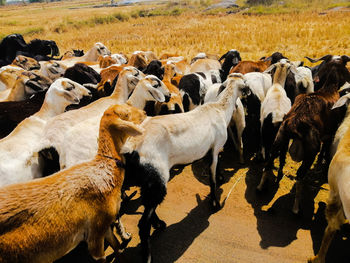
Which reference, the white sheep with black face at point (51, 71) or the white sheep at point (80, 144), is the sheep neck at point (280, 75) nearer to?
the white sheep at point (80, 144)

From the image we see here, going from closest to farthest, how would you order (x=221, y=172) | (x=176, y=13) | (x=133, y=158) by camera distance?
(x=133, y=158) < (x=221, y=172) < (x=176, y=13)

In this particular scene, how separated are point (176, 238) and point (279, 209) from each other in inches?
71.6

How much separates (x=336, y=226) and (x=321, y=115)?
186 centimetres

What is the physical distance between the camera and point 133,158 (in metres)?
3.14

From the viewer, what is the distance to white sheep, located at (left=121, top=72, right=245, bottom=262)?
10.4ft

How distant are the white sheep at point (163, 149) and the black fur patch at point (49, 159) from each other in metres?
1.28

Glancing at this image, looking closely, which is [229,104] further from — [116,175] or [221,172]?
[116,175]

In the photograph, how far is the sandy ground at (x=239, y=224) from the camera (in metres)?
3.52

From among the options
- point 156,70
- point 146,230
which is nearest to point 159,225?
point 146,230

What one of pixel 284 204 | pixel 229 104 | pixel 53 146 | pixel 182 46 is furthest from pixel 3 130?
pixel 182 46

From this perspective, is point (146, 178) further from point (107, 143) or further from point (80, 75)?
point (80, 75)

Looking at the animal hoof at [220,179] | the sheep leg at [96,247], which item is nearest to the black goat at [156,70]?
the animal hoof at [220,179]

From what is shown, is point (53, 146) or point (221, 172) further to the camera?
point (221, 172)

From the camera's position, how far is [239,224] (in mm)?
4035
